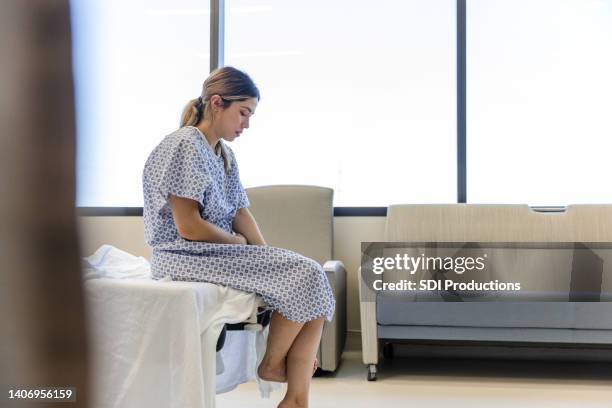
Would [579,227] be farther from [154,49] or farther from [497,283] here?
[154,49]

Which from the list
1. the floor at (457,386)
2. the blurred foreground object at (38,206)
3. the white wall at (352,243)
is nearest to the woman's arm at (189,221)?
the floor at (457,386)

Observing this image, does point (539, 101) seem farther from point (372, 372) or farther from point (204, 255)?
point (204, 255)

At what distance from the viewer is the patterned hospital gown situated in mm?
1861

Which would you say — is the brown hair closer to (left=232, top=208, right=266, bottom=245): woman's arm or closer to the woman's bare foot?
(left=232, top=208, right=266, bottom=245): woman's arm

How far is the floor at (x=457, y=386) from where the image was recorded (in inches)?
104

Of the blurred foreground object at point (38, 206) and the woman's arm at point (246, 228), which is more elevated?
the blurred foreground object at point (38, 206)

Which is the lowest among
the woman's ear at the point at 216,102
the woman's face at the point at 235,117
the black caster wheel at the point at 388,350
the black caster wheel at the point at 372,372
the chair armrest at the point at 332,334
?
the black caster wheel at the point at 388,350

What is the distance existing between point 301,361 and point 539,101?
97.5 inches

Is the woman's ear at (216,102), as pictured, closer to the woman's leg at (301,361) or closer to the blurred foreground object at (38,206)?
the woman's leg at (301,361)

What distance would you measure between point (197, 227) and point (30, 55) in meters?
1.60

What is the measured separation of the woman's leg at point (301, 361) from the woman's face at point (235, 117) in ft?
2.06

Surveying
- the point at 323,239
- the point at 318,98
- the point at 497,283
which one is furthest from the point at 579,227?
the point at 318,98

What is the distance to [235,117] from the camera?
1.98 metres

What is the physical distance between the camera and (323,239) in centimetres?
351
